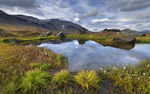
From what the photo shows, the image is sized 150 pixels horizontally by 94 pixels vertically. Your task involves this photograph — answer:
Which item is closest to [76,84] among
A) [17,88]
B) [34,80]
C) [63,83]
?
[63,83]

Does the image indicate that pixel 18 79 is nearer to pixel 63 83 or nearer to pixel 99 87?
pixel 63 83

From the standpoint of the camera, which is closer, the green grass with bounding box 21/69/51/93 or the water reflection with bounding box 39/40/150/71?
the green grass with bounding box 21/69/51/93

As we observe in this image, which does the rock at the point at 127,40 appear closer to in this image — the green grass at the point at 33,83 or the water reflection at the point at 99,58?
the water reflection at the point at 99,58

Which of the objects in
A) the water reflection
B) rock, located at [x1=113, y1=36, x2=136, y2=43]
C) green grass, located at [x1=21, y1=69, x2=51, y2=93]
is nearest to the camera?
green grass, located at [x1=21, y1=69, x2=51, y2=93]

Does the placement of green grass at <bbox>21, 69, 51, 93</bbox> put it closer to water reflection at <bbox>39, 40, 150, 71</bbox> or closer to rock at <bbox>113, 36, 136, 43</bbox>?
water reflection at <bbox>39, 40, 150, 71</bbox>

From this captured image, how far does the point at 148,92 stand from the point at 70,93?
445 cm

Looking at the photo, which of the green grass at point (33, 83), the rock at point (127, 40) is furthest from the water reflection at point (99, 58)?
the rock at point (127, 40)

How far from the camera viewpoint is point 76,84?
16.7 feet

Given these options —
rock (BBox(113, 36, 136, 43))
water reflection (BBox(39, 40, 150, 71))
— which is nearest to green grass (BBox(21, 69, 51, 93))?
water reflection (BBox(39, 40, 150, 71))

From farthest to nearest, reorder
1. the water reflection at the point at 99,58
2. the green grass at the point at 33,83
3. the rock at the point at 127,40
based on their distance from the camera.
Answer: the rock at the point at 127,40
the water reflection at the point at 99,58
the green grass at the point at 33,83

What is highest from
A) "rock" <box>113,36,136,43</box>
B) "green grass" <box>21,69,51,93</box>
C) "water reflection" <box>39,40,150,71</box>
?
"rock" <box>113,36,136,43</box>

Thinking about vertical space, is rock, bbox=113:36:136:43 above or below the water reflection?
above

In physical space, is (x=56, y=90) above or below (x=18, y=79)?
below

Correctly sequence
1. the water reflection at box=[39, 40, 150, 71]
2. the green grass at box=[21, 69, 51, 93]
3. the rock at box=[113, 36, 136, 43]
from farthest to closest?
the rock at box=[113, 36, 136, 43], the water reflection at box=[39, 40, 150, 71], the green grass at box=[21, 69, 51, 93]
